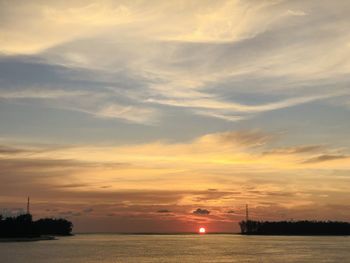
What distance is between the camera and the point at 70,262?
12800cm

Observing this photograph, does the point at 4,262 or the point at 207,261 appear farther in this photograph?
the point at 207,261

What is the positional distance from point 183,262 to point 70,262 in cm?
2800

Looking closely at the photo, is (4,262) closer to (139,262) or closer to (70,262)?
(70,262)

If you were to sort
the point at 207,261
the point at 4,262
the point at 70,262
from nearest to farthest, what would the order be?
1. the point at 4,262
2. the point at 70,262
3. the point at 207,261

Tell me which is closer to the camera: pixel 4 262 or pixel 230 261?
pixel 4 262

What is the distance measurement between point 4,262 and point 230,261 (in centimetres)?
5619

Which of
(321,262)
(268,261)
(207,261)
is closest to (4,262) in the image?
(207,261)

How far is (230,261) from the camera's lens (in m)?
135

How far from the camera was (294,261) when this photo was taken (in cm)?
13362

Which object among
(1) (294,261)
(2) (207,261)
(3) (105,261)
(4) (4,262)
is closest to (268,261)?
(1) (294,261)

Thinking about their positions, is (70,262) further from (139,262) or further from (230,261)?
(230,261)

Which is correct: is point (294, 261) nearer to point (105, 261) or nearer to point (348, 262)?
point (348, 262)

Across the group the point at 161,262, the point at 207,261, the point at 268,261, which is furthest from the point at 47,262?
the point at 268,261

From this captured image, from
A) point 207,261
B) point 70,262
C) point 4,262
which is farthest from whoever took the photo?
point 207,261
